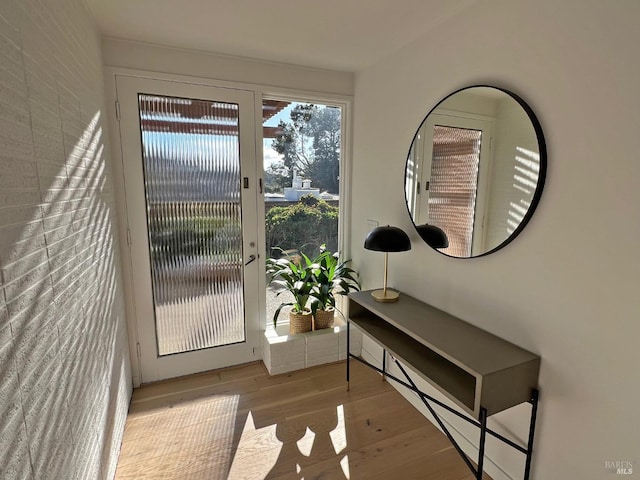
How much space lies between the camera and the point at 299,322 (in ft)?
9.09

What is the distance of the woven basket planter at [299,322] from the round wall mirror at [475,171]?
1.21 meters

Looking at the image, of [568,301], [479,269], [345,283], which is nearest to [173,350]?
[345,283]

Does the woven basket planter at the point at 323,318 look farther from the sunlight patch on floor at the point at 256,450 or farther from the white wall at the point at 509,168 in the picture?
the white wall at the point at 509,168

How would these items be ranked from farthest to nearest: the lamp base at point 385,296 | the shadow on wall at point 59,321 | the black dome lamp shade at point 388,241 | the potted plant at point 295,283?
the potted plant at point 295,283, the lamp base at point 385,296, the black dome lamp shade at point 388,241, the shadow on wall at point 59,321

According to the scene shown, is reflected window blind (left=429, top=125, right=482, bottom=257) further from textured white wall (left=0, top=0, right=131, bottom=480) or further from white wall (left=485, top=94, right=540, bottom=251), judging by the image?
textured white wall (left=0, top=0, right=131, bottom=480)

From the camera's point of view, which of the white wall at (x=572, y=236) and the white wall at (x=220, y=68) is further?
the white wall at (x=220, y=68)

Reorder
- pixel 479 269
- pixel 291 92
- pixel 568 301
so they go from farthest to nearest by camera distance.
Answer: pixel 291 92 < pixel 479 269 < pixel 568 301

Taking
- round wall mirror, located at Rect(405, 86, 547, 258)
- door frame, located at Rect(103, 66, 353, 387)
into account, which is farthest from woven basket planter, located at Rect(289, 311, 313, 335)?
round wall mirror, located at Rect(405, 86, 547, 258)

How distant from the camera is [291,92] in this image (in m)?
2.61

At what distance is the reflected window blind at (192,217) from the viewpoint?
2.38m

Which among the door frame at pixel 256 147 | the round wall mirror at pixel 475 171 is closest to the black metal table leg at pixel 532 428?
the round wall mirror at pixel 475 171

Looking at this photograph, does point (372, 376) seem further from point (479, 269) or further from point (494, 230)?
point (494, 230)

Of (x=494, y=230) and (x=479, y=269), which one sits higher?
(x=494, y=230)

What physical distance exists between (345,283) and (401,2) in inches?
74.8
